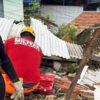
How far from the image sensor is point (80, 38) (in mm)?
9359

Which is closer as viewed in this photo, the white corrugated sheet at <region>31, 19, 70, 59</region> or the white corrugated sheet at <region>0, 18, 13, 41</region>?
the white corrugated sheet at <region>0, 18, 13, 41</region>

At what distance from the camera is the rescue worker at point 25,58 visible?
4.11 metres

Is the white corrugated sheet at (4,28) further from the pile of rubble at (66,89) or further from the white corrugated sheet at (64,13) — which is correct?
the white corrugated sheet at (64,13)

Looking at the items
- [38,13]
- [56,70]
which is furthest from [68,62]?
[38,13]

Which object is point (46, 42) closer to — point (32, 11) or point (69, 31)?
point (69, 31)

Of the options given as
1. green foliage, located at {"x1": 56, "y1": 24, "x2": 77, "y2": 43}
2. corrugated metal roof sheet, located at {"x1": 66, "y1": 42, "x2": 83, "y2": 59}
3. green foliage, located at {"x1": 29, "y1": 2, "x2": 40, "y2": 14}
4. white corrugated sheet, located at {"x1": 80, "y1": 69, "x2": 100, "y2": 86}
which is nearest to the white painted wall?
green foliage, located at {"x1": 29, "y1": 2, "x2": 40, "y2": 14}

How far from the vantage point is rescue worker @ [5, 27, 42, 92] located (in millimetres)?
4105

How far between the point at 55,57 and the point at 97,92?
1.74 metres

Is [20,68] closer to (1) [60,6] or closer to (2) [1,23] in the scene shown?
(2) [1,23]

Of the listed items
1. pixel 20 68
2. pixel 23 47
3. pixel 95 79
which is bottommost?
pixel 95 79

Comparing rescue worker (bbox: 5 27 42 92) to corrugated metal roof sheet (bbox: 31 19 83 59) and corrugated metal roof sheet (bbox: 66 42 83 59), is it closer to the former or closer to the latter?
corrugated metal roof sheet (bbox: 31 19 83 59)

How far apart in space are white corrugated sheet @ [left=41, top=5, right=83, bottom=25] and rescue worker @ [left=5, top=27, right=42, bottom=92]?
9211 millimetres

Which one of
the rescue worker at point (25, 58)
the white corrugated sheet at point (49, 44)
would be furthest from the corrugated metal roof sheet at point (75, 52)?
the rescue worker at point (25, 58)

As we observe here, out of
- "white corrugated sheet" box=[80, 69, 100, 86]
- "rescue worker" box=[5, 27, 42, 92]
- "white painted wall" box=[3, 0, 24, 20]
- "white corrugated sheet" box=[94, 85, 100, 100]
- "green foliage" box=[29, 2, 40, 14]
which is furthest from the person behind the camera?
"green foliage" box=[29, 2, 40, 14]
